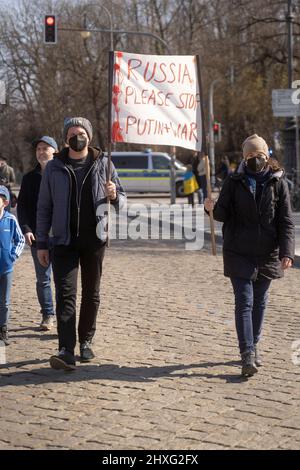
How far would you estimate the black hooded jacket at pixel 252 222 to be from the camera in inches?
Result: 256

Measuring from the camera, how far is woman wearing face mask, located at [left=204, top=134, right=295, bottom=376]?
6484 millimetres

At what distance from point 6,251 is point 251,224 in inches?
84.5

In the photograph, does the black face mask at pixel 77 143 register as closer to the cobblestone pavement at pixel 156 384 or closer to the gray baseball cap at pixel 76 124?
the gray baseball cap at pixel 76 124

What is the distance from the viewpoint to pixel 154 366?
22.2 ft

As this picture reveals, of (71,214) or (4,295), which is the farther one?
(4,295)

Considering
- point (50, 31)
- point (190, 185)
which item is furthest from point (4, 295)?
point (50, 31)

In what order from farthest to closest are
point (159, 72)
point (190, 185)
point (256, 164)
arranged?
point (190, 185) < point (159, 72) < point (256, 164)

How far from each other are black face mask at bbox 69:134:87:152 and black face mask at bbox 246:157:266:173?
3.80 ft

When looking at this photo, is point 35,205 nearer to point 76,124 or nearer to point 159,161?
point 76,124

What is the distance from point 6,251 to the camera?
7.56m

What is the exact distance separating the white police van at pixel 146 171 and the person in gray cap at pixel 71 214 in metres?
31.4

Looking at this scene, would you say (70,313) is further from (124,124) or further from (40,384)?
(124,124)

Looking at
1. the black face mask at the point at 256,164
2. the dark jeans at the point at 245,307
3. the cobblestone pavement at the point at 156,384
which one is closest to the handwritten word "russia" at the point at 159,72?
the black face mask at the point at 256,164

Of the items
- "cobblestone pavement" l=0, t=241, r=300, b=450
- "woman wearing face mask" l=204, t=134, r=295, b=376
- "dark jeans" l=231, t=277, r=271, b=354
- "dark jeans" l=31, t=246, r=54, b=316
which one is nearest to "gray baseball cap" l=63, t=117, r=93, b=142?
"woman wearing face mask" l=204, t=134, r=295, b=376
